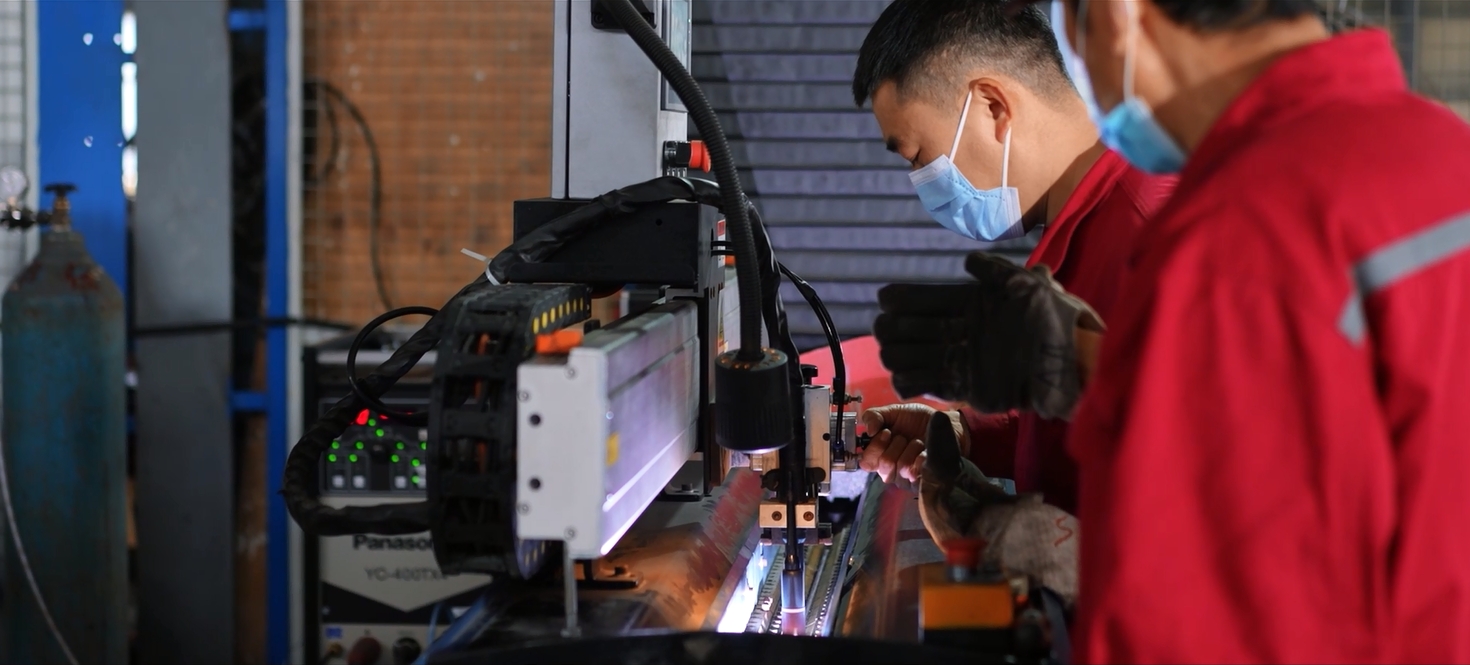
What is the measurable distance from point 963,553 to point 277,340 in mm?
2272

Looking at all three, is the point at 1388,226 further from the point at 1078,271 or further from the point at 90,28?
the point at 90,28

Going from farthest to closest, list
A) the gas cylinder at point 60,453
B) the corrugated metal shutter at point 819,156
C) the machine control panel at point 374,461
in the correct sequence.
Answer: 1. the corrugated metal shutter at point 819,156
2. the machine control panel at point 374,461
3. the gas cylinder at point 60,453

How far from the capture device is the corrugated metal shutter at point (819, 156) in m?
3.25

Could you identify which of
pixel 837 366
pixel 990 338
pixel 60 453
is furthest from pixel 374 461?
pixel 990 338

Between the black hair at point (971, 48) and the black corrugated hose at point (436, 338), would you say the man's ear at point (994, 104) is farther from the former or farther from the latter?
the black corrugated hose at point (436, 338)

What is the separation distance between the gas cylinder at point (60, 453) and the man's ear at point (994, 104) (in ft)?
5.87

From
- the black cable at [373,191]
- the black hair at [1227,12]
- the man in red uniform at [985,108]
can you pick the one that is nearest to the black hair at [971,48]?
the man in red uniform at [985,108]

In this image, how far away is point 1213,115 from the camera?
998 mm

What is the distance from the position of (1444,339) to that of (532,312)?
2.35ft

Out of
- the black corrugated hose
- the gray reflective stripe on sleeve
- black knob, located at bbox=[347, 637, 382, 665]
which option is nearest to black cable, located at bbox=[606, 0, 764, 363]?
the black corrugated hose

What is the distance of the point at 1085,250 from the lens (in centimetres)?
158

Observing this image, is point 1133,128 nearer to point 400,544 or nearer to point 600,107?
point 600,107

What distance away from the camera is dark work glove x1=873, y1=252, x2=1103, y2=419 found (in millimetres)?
1123

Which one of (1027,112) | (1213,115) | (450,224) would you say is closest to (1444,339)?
(1213,115)
